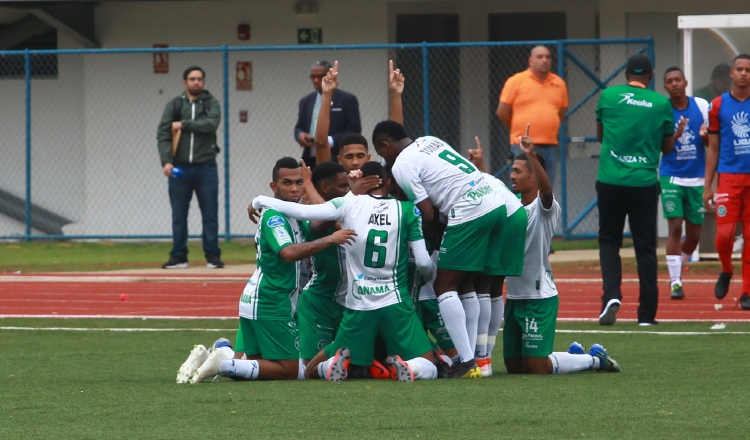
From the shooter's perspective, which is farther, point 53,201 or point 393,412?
point 53,201

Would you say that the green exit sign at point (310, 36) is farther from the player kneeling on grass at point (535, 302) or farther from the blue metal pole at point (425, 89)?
the player kneeling on grass at point (535, 302)

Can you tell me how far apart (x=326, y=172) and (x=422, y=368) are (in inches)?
56.8

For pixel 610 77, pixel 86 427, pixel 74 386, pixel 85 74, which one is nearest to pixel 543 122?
pixel 610 77

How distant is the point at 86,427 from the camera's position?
5.72 metres

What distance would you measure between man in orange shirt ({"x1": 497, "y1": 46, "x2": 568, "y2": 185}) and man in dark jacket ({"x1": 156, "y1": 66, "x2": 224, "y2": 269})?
131 inches

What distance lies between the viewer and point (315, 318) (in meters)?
8.15

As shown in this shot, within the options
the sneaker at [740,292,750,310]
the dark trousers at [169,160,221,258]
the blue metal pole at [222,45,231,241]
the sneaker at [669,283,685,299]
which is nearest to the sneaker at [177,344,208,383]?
the sneaker at [740,292,750,310]

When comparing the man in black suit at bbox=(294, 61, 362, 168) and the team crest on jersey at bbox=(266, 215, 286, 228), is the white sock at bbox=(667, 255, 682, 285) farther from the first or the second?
the team crest on jersey at bbox=(266, 215, 286, 228)

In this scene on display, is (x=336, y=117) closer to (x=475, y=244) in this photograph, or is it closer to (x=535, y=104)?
(x=535, y=104)

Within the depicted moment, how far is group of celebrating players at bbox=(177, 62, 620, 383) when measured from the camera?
7.59 meters

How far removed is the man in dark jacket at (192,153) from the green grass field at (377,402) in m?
6.30

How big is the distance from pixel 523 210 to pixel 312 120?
17.3 feet

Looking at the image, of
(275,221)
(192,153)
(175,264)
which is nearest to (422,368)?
(275,221)

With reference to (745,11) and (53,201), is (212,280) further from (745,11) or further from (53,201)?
(745,11)
